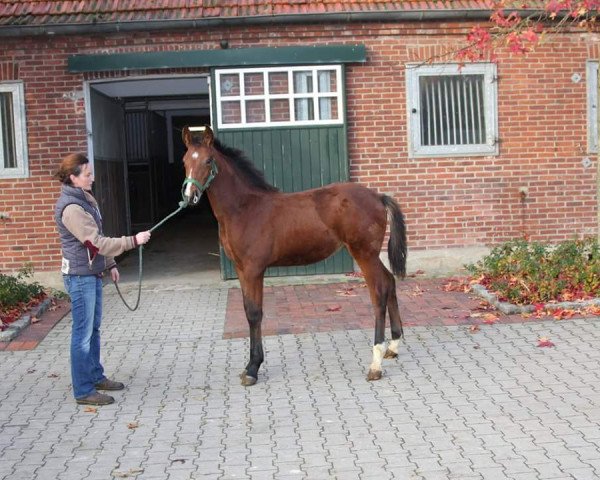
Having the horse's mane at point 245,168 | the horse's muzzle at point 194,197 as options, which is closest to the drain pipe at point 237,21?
the horse's mane at point 245,168

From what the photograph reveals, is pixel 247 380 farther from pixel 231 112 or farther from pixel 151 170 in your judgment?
pixel 151 170

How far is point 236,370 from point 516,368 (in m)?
2.44

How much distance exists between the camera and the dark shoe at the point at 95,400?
6973mm

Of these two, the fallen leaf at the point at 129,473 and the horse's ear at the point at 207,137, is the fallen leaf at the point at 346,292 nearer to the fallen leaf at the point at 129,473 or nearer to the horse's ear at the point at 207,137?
the horse's ear at the point at 207,137

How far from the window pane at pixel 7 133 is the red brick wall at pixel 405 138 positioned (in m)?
0.28

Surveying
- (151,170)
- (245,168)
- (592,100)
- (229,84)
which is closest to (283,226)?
(245,168)

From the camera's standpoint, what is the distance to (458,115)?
504 inches

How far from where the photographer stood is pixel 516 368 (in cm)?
755

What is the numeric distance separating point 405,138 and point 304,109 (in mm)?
1496

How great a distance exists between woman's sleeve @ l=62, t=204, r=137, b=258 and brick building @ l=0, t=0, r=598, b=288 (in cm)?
578

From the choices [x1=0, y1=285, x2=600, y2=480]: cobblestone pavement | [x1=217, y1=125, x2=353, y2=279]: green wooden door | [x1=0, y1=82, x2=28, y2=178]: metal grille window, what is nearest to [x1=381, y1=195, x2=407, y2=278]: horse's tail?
[x1=0, y1=285, x2=600, y2=480]: cobblestone pavement

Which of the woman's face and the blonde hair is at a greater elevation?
the blonde hair

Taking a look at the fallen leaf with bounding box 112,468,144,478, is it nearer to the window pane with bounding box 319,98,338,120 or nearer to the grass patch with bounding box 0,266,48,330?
the grass patch with bounding box 0,266,48,330

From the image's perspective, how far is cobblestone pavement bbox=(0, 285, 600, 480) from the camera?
5.45 metres
